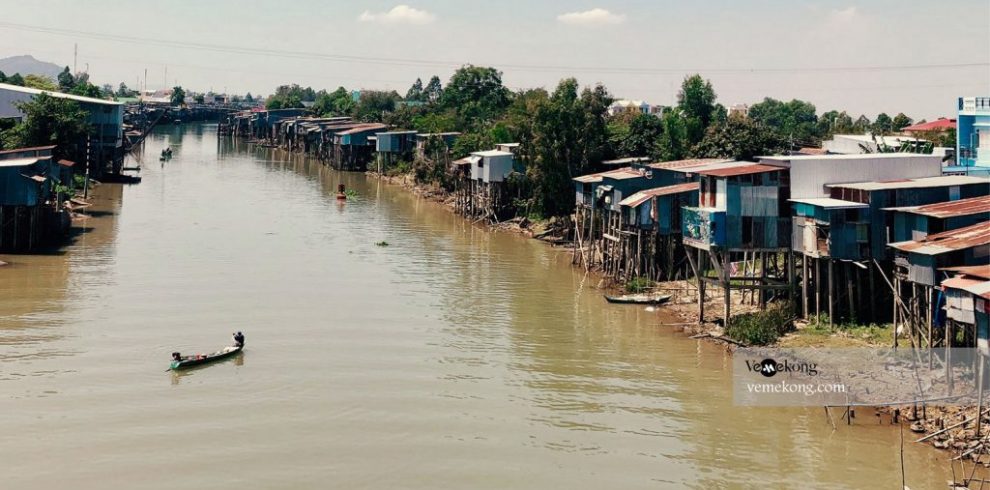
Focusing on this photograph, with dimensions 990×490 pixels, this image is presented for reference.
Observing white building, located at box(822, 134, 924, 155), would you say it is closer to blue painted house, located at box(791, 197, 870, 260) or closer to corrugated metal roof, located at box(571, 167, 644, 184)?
corrugated metal roof, located at box(571, 167, 644, 184)

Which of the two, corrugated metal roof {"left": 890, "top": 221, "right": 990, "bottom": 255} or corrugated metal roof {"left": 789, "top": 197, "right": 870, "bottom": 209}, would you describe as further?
corrugated metal roof {"left": 789, "top": 197, "right": 870, "bottom": 209}

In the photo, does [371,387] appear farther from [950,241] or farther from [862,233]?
[950,241]

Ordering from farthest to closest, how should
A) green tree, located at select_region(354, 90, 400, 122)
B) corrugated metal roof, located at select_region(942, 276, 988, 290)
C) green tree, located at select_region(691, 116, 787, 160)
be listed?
1. green tree, located at select_region(354, 90, 400, 122)
2. green tree, located at select_region(691, 116, 787, 160)
3. corrugated metal roof, located at select_region(942, 276, 988, 290)

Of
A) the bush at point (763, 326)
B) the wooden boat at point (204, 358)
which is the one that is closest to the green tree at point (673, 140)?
the bush at point (763, 326)

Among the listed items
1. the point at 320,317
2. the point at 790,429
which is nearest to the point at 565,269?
the point at 320,317

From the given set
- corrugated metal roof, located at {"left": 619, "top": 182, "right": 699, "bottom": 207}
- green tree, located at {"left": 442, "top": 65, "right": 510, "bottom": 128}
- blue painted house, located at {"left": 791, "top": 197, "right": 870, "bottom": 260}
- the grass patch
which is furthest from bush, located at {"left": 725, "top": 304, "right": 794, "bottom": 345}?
green tree, located at {"left": 442, "top": 65, "right": 510, "bottom": 128}

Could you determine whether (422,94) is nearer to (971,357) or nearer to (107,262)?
(107,262)

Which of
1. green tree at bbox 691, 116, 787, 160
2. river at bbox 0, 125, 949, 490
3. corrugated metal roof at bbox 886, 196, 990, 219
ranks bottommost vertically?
river at bbox 0, 125, 949, 490
